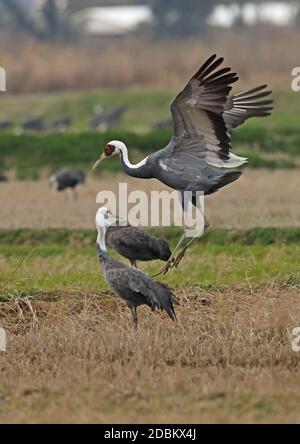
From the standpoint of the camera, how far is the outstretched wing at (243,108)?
39.6 feet

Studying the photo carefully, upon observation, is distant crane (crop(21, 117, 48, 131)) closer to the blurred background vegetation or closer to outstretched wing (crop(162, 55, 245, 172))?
the blurred background vegetation

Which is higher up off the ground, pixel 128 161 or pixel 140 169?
pixel 128 161

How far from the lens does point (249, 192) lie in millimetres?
17922

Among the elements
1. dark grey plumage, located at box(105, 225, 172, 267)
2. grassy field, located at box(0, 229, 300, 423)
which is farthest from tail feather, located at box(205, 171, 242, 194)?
grassy field, located at box(0, 229, 300, 423)

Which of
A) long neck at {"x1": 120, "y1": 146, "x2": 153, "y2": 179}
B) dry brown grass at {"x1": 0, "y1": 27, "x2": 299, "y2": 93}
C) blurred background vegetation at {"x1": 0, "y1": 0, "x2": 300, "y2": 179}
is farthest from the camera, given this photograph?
dry brown grass at {"x1": 0, "y1": 27, "x2": 299, "y2": 93}

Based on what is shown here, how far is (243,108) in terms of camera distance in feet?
40.0

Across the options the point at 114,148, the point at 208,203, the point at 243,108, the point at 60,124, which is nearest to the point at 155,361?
the point at 114,148

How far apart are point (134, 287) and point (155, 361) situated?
91cm

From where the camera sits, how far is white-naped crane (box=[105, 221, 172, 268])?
10.6 metres

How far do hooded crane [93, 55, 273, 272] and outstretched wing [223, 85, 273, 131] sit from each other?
29.4 inches

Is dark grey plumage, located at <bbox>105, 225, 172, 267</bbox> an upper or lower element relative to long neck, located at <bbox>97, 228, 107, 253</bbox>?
upper

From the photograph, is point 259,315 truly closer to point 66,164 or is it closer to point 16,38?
point 66,164

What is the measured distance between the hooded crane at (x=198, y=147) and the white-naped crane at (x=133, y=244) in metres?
0.18

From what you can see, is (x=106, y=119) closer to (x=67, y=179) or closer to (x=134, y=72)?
(x=134, y=72)
